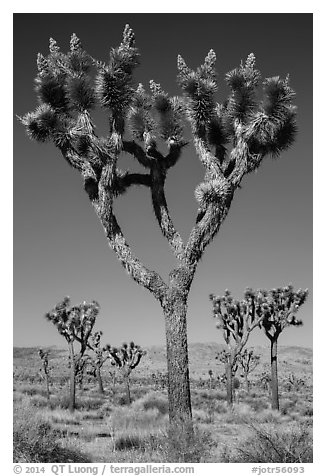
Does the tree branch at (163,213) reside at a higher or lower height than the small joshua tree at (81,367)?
higher

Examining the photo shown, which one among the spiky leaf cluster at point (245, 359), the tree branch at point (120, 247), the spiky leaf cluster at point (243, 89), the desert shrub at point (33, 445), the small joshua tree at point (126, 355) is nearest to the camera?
the desert shrub at point (33, 445)

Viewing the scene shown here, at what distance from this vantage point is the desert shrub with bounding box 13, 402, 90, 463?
25.4 feet

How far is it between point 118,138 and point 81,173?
1.03 metres

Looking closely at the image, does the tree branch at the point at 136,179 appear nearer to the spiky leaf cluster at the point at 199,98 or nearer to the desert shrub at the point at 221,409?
the spiky leaf cluster at the point at 199,98

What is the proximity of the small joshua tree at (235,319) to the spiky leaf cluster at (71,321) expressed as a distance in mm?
5566

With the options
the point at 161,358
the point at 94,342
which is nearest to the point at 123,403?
the point at 94,342

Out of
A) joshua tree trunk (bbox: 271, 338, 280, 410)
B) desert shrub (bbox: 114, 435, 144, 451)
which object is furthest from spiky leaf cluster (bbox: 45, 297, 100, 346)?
desert shrub (bbox: 114, 435, 144, 451)

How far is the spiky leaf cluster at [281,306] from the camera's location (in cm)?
1980

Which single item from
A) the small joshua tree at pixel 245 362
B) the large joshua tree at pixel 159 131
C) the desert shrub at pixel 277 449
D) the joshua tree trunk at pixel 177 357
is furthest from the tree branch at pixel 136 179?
the small joshua tree at pixel 245 362

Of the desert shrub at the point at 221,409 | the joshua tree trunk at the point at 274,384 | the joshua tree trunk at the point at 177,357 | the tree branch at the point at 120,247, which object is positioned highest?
the tree branch at the point at 120,247

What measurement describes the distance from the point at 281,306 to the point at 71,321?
8792 millimetres

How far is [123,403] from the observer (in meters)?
24.6

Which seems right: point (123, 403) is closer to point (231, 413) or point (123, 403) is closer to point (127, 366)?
point (127, 366)

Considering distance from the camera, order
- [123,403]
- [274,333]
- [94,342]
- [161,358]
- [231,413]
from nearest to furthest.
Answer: [231,413], [274,333], [123,403], [94,342], [161,358]
